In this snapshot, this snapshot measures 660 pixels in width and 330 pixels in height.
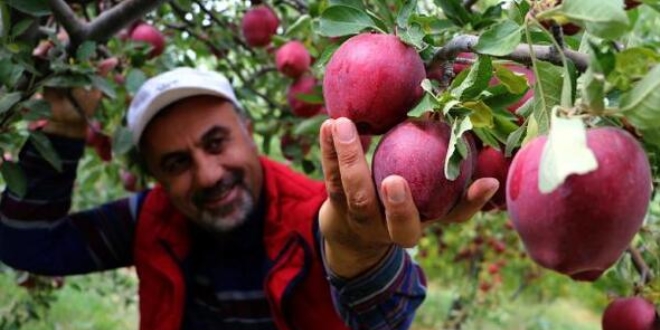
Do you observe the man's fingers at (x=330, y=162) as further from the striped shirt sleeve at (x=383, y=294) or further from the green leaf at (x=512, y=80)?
the striped shirt sleeve at (x=383, y=294)

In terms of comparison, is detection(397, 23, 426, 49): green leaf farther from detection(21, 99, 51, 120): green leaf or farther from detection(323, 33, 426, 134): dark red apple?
detection(21, 99, 51, 120): green leaf

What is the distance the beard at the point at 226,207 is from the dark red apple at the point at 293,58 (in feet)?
0.96

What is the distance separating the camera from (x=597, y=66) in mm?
462

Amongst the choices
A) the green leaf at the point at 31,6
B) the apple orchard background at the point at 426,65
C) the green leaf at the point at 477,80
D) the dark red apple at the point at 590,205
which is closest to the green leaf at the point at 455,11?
the apple orchard background at the point at 426,65

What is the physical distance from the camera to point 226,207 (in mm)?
1604

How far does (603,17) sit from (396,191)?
232 millimetres

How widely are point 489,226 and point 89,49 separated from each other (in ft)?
8.72

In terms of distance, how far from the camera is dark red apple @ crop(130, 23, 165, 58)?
1.64m

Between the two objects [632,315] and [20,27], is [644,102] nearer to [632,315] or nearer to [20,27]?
[632,315]

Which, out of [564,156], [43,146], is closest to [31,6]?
[43,146]

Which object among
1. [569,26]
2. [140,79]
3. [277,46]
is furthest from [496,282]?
[569,26]

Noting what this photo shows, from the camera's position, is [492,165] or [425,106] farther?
[492,165]

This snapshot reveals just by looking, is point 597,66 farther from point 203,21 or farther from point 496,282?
point 496,282

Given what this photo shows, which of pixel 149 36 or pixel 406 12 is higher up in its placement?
pixel 406 12
